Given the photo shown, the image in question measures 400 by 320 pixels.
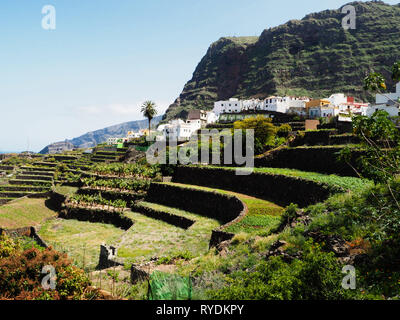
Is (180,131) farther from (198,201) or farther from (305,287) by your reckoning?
(305,287)

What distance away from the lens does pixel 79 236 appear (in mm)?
29500

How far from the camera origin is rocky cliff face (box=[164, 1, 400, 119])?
112m

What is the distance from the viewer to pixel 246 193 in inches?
1177

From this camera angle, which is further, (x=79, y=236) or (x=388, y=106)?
(x=388, y=106)

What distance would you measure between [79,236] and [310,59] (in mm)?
137533

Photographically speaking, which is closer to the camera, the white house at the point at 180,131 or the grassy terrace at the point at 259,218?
the grassy terrace at the point at 259,218

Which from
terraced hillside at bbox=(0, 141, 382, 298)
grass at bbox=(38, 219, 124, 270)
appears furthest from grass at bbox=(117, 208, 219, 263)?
grass at bbox=(38, 219, 124, 270)

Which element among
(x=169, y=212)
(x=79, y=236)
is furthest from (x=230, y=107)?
(x=79, y=236)

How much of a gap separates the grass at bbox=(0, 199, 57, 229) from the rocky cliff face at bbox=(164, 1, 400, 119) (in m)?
101

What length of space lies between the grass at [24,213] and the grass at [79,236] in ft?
9.22

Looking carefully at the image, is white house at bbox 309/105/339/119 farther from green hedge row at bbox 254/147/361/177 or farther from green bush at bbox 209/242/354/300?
green bush at bbox 209/242/354/300

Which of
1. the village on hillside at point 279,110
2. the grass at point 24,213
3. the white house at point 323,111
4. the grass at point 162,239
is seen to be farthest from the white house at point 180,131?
the grass at point 162,239

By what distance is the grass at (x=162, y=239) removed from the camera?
67.4ft

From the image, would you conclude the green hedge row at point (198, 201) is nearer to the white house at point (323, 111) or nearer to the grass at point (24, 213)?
the grass at point (24, 213)
